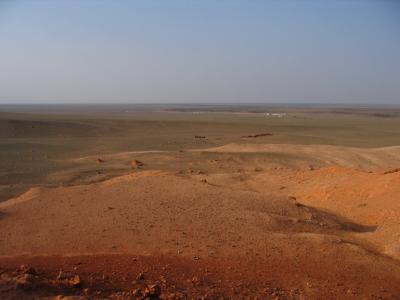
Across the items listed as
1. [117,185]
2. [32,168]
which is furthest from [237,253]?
[32,168]

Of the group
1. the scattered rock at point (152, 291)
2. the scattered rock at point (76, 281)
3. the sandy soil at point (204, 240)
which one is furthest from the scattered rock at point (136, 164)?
the scattered rock at point (152, 291)

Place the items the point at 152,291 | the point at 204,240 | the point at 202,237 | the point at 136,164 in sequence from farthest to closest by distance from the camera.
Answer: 1. the point at 136,164
2. the point at 202,237
3. the point at 204,240
4. the point at 152,291

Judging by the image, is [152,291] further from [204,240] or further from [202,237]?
[202,237]

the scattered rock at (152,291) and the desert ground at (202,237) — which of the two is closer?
the scattered rock at (152,291)

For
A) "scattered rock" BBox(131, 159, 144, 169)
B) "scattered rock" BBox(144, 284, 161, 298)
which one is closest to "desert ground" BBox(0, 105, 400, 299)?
"scattered rock" BBox(144, 284, 161, 298)

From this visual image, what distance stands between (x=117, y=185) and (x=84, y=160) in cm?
758

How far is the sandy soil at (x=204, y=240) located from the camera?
5.15 meters

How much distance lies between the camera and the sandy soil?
5151 millimetres

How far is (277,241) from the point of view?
6.98 metres

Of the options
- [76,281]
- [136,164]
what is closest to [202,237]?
[76,281]

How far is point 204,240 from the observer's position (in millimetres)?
6973

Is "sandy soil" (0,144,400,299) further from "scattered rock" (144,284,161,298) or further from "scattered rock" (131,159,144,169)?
"scattered rock" (131,159,144,169)

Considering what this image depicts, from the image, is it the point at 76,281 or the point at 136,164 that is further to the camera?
the point at 136,164

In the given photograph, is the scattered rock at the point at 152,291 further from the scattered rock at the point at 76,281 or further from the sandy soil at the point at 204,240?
the scattered rock at the point at 76,281
